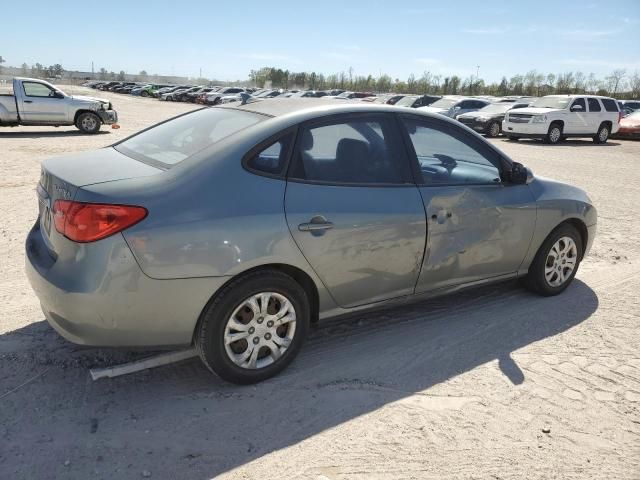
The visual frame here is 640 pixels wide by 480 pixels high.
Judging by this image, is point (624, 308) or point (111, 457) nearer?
point (111, 457)

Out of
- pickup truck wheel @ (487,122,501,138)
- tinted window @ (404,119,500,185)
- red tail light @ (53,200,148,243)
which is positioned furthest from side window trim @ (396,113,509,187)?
pickup truck wheel @ (487,122,501,138)

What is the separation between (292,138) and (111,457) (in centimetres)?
198

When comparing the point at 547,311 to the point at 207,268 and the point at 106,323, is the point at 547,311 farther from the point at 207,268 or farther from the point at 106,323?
the point at 106,323

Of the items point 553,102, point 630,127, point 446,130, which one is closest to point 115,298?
point 446,130

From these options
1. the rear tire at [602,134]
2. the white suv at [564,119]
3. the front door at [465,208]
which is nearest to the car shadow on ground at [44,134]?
the white suv at [564,119]

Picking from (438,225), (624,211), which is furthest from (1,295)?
(624,211)

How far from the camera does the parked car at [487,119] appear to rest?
22344 millimetres

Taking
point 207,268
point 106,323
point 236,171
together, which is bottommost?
point 106,323

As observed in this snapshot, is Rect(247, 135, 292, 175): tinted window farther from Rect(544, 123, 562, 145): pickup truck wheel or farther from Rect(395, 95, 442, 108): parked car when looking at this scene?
Rect(395, 95, 442, 108): parked car

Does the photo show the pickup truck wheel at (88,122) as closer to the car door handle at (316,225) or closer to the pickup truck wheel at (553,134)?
the pickup truck wheel at (553,134)

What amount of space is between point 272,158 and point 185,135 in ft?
2.48

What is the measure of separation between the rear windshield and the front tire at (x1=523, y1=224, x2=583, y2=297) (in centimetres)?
274

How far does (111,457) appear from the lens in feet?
8.52

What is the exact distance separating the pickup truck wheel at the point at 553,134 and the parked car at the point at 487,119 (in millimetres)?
2066
